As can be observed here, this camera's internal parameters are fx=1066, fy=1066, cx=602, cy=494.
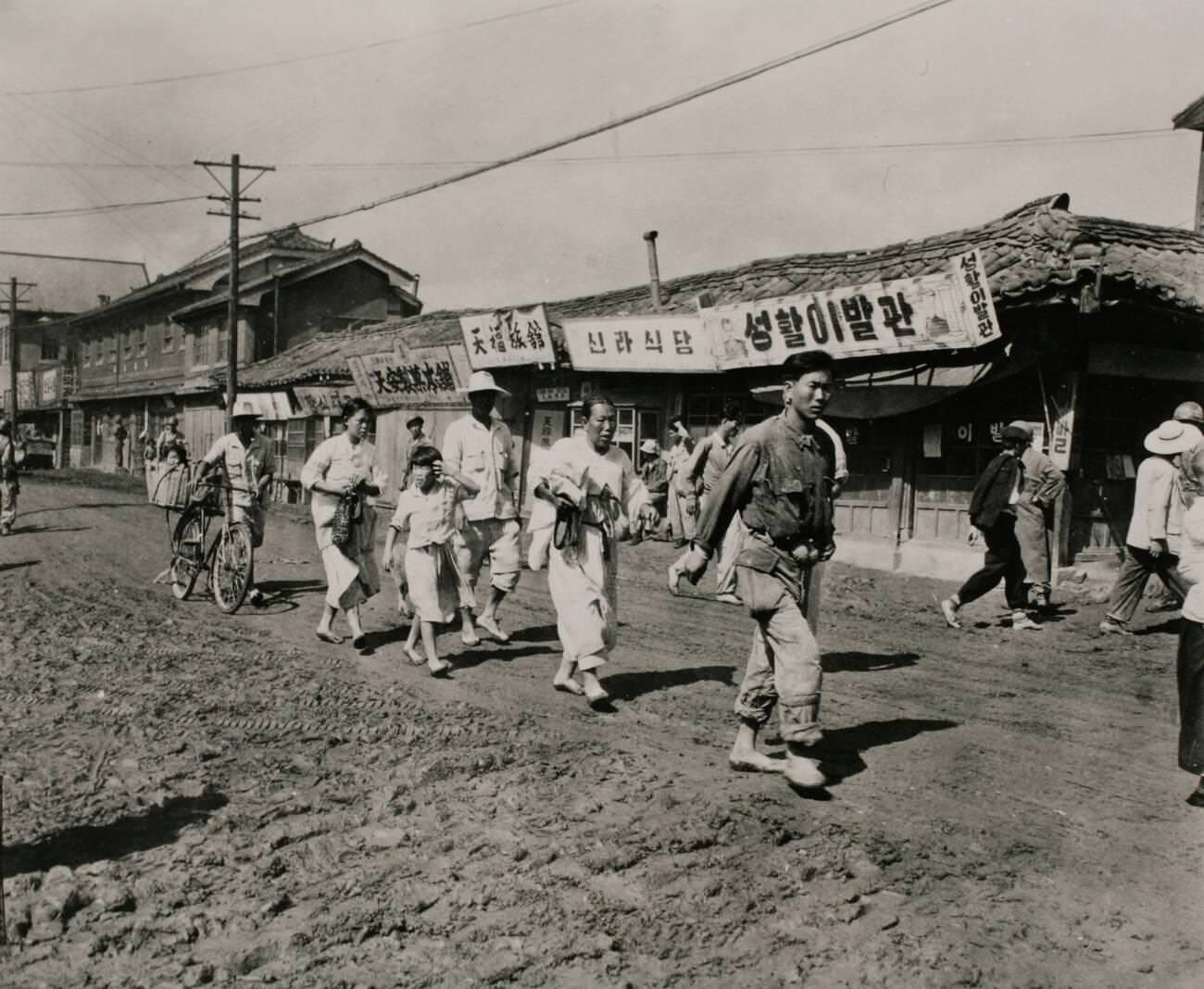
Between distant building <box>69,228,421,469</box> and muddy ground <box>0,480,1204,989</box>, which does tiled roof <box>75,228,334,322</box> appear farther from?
muddy ground <box>0,480,1204,989</box>

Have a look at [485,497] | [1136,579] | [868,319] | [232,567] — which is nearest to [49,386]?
[232,567]

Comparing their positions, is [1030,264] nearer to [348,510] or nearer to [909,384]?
[909,384]

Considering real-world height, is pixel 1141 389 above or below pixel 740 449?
above

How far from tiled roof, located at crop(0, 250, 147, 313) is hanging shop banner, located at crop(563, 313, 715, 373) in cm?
4350

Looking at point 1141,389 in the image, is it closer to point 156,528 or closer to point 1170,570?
point 1170,570

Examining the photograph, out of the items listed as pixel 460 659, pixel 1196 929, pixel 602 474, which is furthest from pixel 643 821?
pixel 460 659

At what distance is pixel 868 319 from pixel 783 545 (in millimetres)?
8045

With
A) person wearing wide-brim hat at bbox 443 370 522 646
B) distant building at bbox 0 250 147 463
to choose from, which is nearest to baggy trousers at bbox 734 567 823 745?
person wearing wide-brim hat at bbox 443 370 522 646

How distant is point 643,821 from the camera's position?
4434 millimetres

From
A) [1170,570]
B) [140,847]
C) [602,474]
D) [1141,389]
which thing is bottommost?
A: [140,847]

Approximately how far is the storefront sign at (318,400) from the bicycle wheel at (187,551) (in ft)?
51.8

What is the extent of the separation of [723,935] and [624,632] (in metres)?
5.44

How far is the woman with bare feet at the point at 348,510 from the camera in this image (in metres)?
7.94

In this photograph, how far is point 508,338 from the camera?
1883cm
